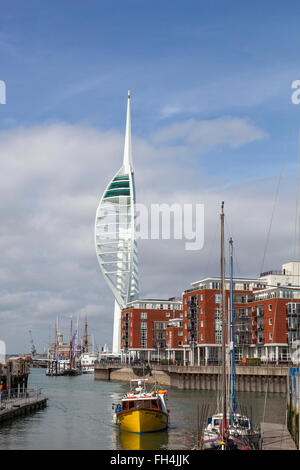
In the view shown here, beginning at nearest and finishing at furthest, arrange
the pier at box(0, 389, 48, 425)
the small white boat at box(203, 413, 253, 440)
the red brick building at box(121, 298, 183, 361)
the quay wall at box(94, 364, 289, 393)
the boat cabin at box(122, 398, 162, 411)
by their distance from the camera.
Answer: the small white boat at box(203, 413, 253, 440) → the boat cabin at box(122, 398, 162, 411) → the pier at box(0, 389, 48, 425) → the quay wall at box(94, 364, 289, 393) → the red brick building at box(121, 298, 183, 361)

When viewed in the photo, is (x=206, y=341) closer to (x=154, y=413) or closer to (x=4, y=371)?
(x=4, y=371)

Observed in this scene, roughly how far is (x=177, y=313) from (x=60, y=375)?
50729mm

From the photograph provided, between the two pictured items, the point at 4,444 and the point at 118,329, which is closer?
the point at 4,444

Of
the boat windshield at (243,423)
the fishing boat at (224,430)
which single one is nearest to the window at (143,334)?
the fishing boat at (224,430)

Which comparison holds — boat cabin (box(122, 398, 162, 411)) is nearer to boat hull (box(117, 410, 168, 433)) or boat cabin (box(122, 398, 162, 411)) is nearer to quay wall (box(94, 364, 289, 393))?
boat hull (box(117, 410, 168, 433))

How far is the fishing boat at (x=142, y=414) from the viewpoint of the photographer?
45.5m

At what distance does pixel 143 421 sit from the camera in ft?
149

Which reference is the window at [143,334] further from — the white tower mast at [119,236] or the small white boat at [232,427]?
the small white boat at [232,427]

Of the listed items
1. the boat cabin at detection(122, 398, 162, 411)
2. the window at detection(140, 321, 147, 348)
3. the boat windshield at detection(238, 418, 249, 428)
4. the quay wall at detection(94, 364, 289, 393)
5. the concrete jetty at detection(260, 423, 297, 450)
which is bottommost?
the quay wall at detection(94, 364, 289, 393)

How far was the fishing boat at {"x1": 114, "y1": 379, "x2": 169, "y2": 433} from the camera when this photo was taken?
149ft

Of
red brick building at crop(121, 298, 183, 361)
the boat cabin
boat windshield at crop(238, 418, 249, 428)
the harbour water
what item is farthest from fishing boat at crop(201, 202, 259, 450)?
red brick building at crop(121, 298, 183, 361)

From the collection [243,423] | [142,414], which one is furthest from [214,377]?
[243,423]
